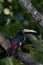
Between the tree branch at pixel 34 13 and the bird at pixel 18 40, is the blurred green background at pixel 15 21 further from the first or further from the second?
the tree branch at pixel 34 13

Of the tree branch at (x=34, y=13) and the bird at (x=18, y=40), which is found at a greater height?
the tree branch at (x=34, y=13)

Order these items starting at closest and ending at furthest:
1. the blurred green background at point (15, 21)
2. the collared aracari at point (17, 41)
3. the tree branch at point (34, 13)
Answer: the tree branch at point (34, 13) < the collared aracari at point (17, 41) < the blurred green background at point (15, 21)

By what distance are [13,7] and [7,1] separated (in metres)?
0.12

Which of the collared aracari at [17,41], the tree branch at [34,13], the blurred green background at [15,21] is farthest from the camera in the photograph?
the blurred green background at [15,21]

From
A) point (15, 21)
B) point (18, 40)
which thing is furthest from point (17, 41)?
point (15, 21)

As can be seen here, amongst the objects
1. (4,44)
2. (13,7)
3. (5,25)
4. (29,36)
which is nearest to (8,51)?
(4,44)

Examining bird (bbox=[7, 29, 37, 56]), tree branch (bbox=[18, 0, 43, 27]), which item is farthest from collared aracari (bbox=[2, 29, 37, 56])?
tree branch (bbox=[18, 0, 43, 27])

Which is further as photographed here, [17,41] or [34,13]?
[17,41]

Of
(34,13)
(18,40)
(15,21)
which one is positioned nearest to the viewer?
(34,13)

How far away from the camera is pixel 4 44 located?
2.68 m

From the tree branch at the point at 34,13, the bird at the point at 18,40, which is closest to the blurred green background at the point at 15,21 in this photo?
the bird at the point at 18,40

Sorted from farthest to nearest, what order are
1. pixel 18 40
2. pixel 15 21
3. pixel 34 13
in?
pixel 15 21, pixel 18 40, pixel 34 13

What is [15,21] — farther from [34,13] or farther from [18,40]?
[34,13]

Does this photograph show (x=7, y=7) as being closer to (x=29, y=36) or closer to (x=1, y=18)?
(x=1, y=18)
